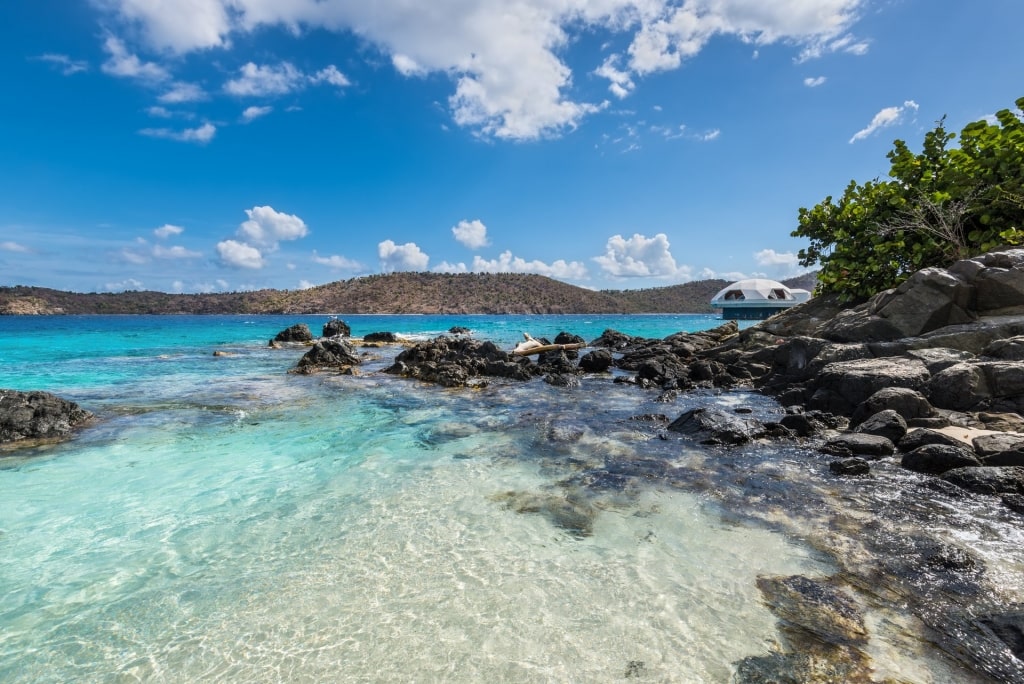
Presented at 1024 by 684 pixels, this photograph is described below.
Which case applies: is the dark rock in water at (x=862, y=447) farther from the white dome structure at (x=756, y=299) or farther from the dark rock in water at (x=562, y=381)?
the white dome structure at (x=756, y=299)

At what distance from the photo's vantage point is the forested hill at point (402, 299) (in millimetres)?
143875

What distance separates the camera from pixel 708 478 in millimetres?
8250

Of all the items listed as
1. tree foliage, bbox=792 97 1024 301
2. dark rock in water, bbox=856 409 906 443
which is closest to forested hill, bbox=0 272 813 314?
tree foliage, bbox=792 97 1024 301

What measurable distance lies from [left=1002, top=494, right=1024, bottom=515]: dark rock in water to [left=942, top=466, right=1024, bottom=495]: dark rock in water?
17 cm

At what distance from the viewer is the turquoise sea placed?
406 cm

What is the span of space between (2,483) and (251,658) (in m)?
8.01

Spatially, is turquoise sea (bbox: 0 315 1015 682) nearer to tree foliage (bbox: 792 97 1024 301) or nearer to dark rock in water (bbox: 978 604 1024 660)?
dark rock in water (bbox: 978 604 1024 660)

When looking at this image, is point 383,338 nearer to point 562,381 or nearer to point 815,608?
point 562,381

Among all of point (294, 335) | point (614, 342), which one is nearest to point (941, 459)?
point (614, 342)

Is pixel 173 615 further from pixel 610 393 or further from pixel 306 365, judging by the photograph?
pixel 306 365

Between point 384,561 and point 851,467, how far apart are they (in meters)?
7.99

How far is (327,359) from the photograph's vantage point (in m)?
25.2

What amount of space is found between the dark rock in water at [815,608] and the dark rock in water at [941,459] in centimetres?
484

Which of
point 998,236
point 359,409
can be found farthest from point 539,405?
point 998,236
